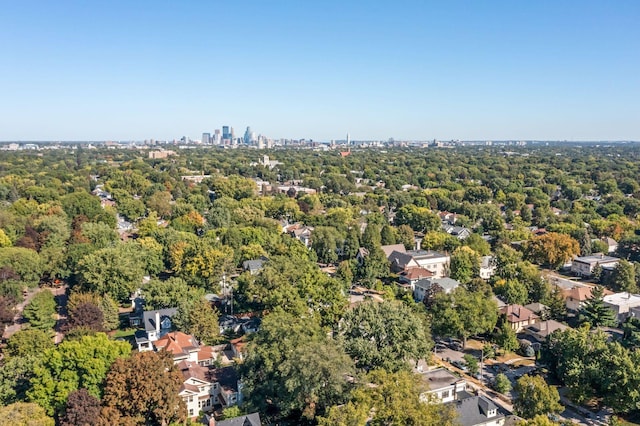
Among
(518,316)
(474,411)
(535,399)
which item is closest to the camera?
(535,399)

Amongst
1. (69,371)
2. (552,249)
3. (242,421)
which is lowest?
(242,421)

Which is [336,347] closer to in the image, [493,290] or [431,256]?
[493,290]

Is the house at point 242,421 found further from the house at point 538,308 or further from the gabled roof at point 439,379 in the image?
the house at point 538,308

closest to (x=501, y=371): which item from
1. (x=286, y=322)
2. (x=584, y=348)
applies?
(x=584, y=348)

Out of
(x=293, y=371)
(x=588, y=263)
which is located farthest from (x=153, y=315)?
(x=588, y=263)

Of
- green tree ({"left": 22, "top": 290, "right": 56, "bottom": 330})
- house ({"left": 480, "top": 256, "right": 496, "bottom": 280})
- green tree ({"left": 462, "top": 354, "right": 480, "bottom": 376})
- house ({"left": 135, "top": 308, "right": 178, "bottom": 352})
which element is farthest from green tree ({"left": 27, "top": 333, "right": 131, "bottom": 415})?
house ({"left": 480, "top": 256, "right": 496, "bottom": 280})

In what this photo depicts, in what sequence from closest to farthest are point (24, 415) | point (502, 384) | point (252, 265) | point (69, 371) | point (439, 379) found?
point (24, 415) → point (69, 371) → point (439, 379) → point (502, 384) → point (252, 265)

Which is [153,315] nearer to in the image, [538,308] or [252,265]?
[252,265]
